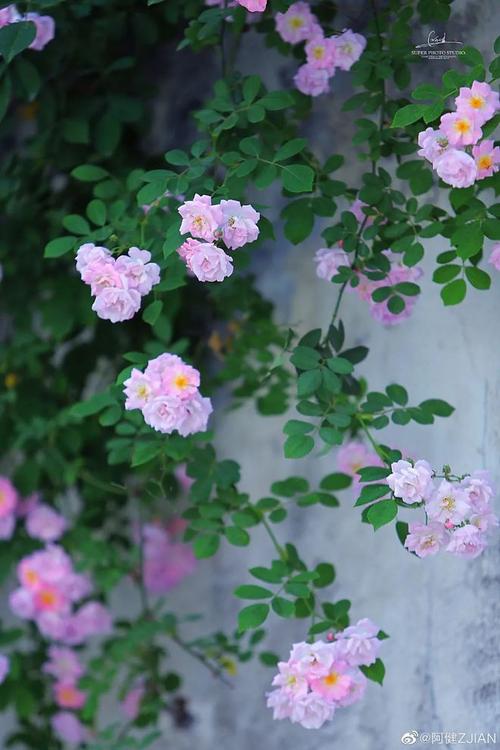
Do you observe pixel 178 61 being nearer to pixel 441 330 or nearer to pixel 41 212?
pixel 41 212

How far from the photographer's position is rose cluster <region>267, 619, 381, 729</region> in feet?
4.22

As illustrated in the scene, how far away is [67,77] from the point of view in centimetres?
187

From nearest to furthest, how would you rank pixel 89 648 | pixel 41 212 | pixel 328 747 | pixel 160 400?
pixel 160 400, pixel 328 747, pixel 41 212, pixel 89 648

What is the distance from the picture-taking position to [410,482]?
47.9 inches

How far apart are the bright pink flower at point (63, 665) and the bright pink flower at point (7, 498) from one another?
1.02 ft

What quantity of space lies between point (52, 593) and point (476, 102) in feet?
4.06

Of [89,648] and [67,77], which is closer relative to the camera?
[67,77]

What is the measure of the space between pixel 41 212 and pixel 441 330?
2.72 feet

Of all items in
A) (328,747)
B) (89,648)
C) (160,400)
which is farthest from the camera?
(89,648)

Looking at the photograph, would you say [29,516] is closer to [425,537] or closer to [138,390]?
[138,390]

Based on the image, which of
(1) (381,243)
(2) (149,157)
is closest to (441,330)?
(1) (381,243)

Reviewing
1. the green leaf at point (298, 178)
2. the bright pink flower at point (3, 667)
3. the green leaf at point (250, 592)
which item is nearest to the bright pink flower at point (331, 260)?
the green leaf at point (298, 178)

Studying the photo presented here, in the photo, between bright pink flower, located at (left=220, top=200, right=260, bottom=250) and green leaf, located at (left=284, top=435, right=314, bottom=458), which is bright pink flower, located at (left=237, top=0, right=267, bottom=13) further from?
green leaf, located at (left=284, top=435, right=314, bottom=458)

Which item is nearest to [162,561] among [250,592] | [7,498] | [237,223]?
[7,498]
